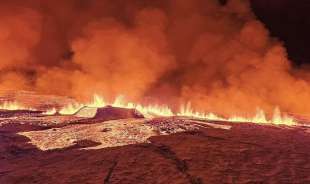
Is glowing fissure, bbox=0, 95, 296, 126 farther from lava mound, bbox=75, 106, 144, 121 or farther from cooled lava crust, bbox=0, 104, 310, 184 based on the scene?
cooled lava crust, bbox=0, 104, 310, 184

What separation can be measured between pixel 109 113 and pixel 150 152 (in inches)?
457

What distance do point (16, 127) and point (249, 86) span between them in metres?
32.8

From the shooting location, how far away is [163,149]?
21844 millimetres

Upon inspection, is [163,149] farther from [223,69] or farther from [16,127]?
[223,69]

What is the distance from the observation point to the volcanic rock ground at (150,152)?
18484 millimetres

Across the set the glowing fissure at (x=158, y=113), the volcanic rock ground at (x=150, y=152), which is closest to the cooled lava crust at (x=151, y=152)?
the volcanic rock ground at (x=150, y=152)

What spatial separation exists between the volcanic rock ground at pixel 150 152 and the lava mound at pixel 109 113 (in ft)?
4.95

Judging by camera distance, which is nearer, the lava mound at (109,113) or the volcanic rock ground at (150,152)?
the volcanic rock ground at (150,152)

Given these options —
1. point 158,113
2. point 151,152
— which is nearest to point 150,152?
point 151,152

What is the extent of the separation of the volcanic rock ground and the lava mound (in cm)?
151

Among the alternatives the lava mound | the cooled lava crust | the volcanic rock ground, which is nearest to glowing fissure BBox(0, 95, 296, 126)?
the lava mound

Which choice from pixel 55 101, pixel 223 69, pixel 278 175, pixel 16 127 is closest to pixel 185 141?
pixel 278 175

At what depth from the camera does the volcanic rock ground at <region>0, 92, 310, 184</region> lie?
1848 cm

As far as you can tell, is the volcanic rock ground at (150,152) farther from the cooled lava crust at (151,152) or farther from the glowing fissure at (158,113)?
the glowing fissure at (158,113)
